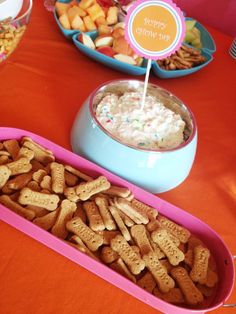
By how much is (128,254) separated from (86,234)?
0.07 m

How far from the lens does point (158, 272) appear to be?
0.57 m

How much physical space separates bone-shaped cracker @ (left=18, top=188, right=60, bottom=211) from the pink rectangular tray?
0.04 m

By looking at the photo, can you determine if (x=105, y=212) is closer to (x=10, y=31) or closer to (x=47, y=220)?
(x=47, y=220)

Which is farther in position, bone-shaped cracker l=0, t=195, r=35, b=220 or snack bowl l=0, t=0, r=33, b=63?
snack bowl l=0, t=0, r=33, b=63

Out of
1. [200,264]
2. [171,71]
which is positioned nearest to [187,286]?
[200,264]

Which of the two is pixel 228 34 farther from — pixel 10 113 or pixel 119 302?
pixel 119 302

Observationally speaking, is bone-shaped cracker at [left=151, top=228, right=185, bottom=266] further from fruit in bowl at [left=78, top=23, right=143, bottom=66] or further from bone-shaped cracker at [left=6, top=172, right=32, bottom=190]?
fruit in bowl at [left=78, top=23, right=143, bottom=66]

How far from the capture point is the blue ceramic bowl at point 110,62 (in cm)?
94

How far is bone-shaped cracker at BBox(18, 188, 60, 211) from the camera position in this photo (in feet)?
1.95

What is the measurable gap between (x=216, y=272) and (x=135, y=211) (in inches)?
6.0

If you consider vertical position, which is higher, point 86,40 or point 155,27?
point 155,27

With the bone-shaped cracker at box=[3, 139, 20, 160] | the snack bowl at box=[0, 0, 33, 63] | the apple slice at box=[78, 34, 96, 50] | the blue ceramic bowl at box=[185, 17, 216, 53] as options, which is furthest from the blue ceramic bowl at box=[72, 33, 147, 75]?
the bone-shaped cracker at box=[3, 139, 20, 160]

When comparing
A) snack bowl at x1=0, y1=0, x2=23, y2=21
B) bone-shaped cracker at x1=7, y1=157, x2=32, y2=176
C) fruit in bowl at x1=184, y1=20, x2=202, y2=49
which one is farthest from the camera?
fruit in bowl at x1=184, y1=20, x2=202, y2=49

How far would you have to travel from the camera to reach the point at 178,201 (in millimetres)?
729
